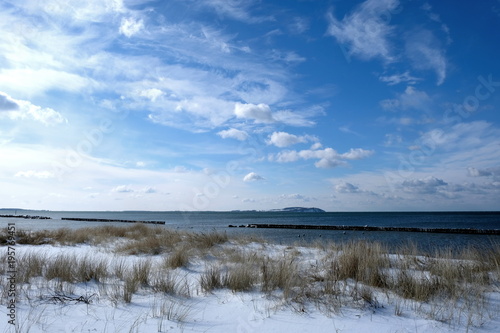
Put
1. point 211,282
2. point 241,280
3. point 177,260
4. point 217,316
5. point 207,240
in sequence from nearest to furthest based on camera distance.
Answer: point 217,316, point 241,280, point 211,282, point 177,260, point 207,240

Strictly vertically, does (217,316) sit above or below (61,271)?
below

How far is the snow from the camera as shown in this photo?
4203 mm

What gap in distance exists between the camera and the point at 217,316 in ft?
15.4

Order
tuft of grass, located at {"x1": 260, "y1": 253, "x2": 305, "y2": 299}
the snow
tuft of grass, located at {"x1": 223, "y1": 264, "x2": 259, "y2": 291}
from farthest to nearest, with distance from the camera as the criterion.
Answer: tuft of grass, located at {"x1": 223, "y1": 264, "x2": 259, "y2": 291} < tuft of grass, located at {"x1": 260, "y1": 253, "x2": 305, "y2": 299} < the snow

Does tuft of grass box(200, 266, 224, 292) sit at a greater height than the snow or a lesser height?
greater

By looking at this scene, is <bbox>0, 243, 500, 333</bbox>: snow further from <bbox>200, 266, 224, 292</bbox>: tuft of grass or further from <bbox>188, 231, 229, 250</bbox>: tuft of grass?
<bbox>188, 231, 229, 250</bbox>: tuft of grass

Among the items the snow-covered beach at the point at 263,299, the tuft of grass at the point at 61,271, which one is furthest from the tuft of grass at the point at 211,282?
the tuft of grass at the point at 61,271

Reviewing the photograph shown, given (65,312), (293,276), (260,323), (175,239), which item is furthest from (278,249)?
(65,312)

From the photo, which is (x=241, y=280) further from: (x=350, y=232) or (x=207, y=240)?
(x=350, y=232)

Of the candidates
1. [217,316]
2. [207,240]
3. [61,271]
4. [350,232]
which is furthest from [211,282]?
[350,232]

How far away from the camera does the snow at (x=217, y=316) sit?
420cm

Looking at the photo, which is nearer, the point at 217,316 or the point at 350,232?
the point at 217,316

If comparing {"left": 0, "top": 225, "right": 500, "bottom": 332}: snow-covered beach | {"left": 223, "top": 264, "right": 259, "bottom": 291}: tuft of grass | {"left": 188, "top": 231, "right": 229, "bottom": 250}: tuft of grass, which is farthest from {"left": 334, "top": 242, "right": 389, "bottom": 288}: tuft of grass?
{"left": 188, "top": 231, "right": 229, "bottom": 250}: tuft of grass

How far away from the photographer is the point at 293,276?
6125 mm
